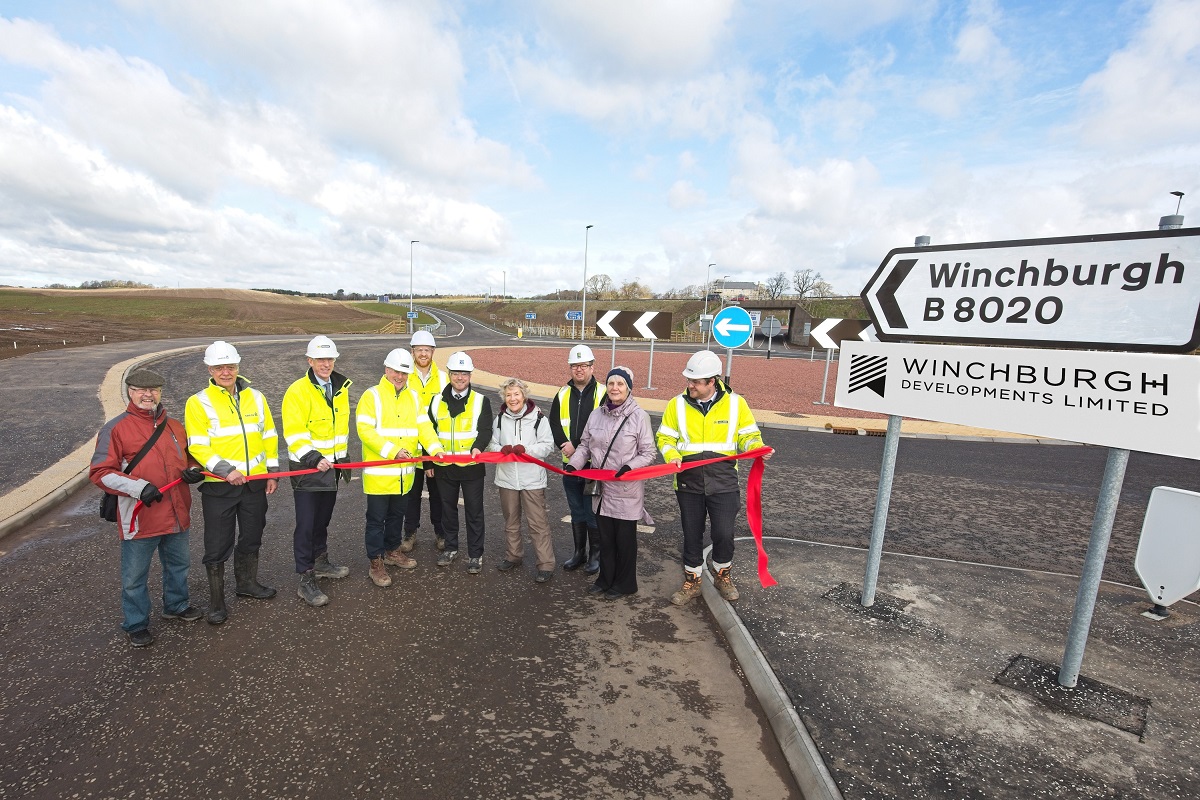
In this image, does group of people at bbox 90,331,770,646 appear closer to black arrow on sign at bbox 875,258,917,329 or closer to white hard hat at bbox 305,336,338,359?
white hard hat at bbox 305,336,338,359

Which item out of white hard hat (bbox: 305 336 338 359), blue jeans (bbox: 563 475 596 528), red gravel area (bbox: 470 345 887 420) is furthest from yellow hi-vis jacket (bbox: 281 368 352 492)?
red gravel area (bbox: 470 345 887 420)

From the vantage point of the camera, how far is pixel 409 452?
477 cm

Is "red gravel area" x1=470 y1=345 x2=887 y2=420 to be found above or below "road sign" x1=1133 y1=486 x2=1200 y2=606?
below

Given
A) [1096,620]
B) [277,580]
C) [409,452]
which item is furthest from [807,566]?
[277,580]

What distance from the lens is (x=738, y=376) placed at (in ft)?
72.0

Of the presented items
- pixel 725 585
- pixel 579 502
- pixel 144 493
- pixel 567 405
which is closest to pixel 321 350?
pixel 144 493

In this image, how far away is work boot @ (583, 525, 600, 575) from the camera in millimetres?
5105

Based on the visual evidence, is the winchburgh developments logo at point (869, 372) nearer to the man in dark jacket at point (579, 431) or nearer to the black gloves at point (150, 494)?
the man in dark jacket at point (579, 431)

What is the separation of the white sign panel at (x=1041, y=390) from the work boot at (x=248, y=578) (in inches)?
193

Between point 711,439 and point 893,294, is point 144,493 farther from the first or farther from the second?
point 893,294

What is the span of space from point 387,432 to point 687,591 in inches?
114

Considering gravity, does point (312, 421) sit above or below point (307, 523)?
above

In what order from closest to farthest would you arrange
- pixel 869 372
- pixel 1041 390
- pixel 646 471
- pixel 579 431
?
1. pixel 1041 390
2. pixel 869 372
3. pixel 646 471
4. pixel 579 431

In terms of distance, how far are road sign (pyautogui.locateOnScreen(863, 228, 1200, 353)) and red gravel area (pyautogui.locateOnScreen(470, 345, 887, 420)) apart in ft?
23.6
